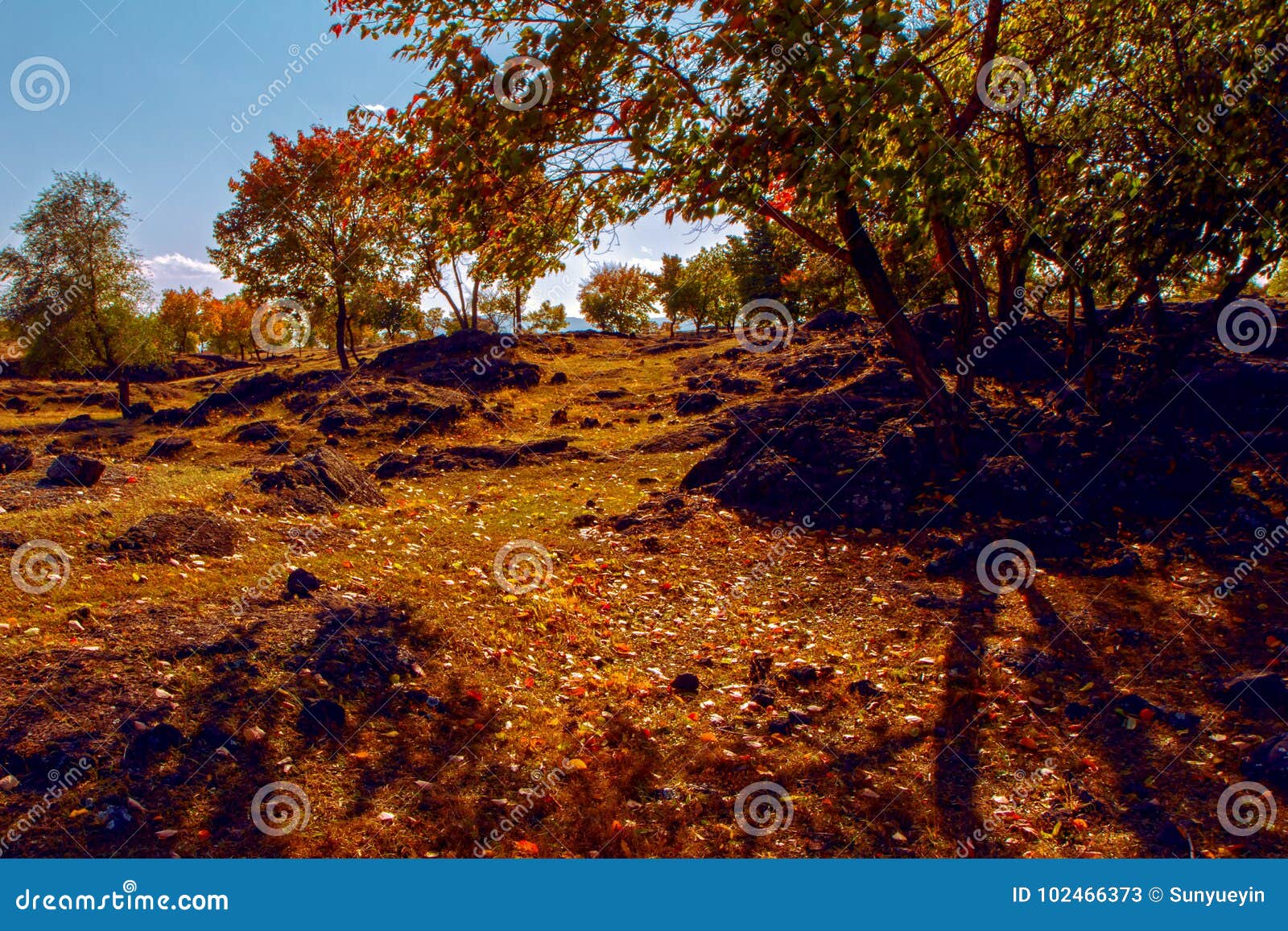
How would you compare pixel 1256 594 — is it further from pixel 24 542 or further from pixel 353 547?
pixel 24 542

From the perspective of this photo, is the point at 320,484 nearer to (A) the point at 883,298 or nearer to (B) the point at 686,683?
(B) the point at 686,683

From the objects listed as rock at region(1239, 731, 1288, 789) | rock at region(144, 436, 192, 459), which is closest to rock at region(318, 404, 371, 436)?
rock at region(144, 436, 192, 459)

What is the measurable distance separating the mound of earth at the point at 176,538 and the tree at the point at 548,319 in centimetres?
9071

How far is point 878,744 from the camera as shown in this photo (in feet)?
21.7

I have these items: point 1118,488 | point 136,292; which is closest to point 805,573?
point 1118,488

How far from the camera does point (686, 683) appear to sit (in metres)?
7.72

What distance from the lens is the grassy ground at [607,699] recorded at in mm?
5328

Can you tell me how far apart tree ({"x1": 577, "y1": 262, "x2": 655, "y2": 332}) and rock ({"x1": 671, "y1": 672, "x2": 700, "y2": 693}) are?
7343 centimetres

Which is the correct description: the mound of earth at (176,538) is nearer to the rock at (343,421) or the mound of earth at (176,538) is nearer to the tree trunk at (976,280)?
the tree trunk at (976,280)

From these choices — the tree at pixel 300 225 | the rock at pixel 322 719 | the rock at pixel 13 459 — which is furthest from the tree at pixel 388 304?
the rock at pixel 322 719

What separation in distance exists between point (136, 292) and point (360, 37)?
3708 cm

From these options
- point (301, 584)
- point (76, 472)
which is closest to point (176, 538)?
point (301, 584)

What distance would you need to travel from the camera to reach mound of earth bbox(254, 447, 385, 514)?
41.9ft

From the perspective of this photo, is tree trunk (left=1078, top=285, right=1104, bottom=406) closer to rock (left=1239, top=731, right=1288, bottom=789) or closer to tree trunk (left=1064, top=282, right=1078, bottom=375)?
tree trunk (left=1064, top=282, right=1078, bottom=375)
